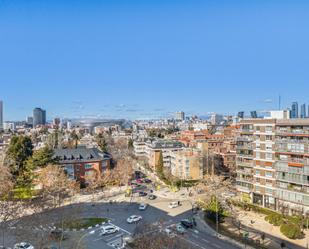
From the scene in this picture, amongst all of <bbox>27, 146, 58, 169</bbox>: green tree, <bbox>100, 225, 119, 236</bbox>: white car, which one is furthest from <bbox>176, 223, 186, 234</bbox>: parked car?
<bbox>27, 146, 58, 169</bbox>: green tree

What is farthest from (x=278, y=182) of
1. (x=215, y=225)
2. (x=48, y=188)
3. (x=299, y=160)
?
(x=48, y=188)

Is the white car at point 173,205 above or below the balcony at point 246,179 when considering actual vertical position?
below

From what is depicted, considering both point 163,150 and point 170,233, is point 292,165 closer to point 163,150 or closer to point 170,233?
point 170,233

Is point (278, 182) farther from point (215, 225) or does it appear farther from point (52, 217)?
point (52, 217)

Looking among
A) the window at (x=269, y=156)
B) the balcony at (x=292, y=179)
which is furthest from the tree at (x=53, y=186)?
the balcony at (x=292, y=179)

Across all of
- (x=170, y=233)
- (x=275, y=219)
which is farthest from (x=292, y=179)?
(x=170, y=233)

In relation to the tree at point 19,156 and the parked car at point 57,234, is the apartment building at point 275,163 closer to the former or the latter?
the parked car at point 57,234
